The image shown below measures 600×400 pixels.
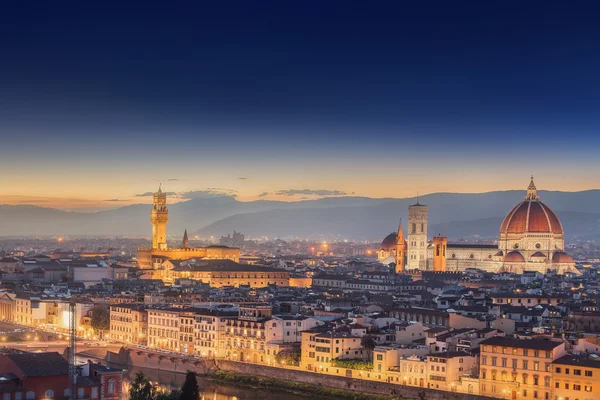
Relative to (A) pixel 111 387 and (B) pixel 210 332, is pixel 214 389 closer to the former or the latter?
(B) pixel 210 332

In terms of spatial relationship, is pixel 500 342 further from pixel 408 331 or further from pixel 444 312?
pixel 444 312

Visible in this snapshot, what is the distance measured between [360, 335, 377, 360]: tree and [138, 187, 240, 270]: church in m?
52.7

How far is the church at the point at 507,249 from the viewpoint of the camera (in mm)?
102188

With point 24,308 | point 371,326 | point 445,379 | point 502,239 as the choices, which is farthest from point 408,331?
point 502,239

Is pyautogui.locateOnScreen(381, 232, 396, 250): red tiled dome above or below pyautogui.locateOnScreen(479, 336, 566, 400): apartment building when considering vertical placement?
above

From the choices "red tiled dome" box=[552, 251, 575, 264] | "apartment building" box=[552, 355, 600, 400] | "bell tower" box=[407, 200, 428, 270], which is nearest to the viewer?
"apartment building" box=[552, 355, 600, 400]

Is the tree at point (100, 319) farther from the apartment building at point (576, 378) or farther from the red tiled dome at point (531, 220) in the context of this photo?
the red tiled dome at point (531, 220)

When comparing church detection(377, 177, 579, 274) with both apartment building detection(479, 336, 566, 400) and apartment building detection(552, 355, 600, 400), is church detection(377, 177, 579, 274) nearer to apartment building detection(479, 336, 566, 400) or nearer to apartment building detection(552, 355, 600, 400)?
apartment building detection(479, 336, 566, 400)

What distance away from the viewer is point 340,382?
135 ft

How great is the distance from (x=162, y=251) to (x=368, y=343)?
2469 inches

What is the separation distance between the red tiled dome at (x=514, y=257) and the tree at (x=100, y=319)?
51836 millimetres

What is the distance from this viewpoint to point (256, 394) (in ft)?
137

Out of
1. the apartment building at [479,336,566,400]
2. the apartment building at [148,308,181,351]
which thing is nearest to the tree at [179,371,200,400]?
the apartment building at [479,336,566,400]

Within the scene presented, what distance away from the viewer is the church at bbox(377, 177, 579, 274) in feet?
335
